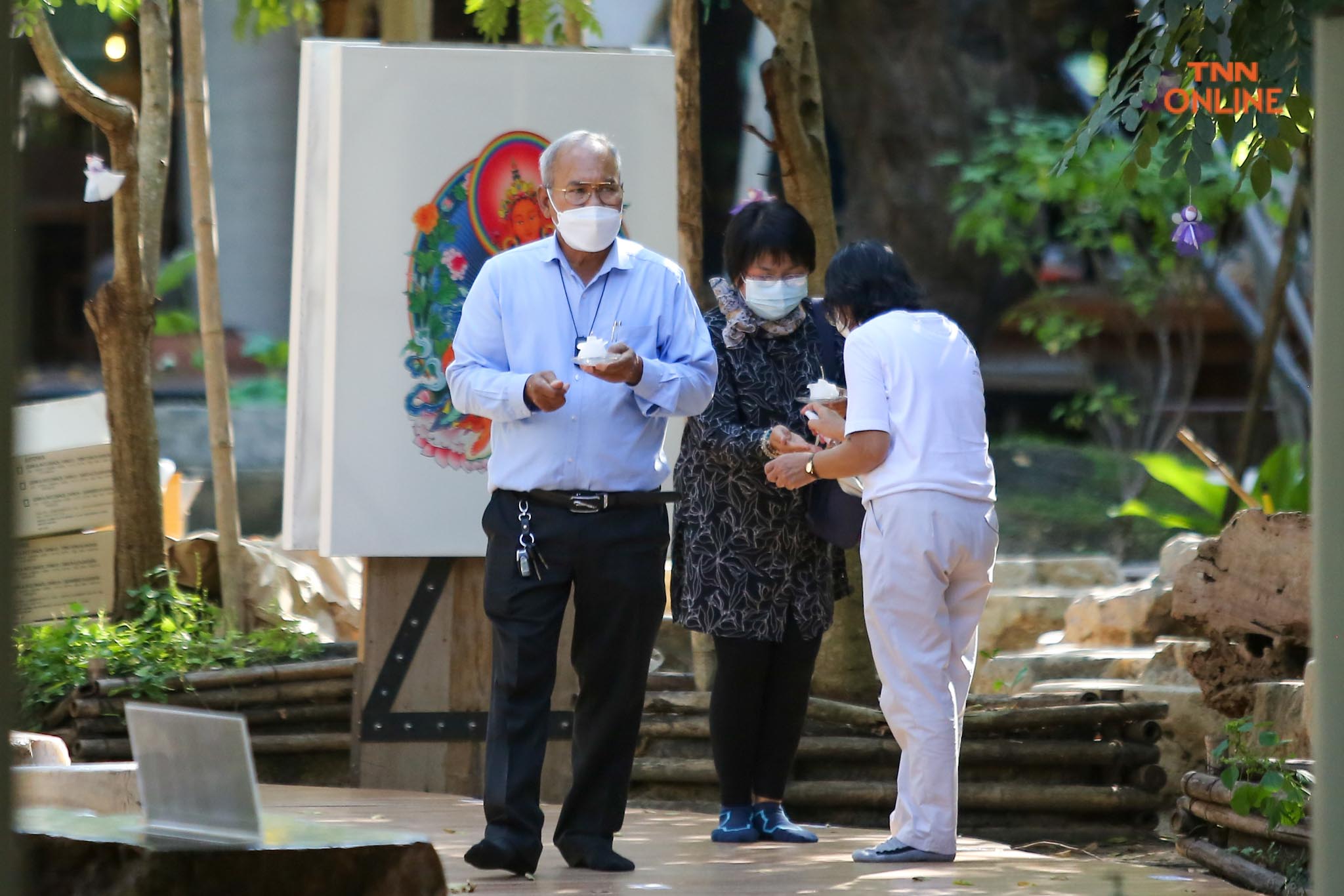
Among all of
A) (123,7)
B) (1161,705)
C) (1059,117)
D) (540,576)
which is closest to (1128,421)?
(1059,117)

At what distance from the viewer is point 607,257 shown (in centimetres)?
450

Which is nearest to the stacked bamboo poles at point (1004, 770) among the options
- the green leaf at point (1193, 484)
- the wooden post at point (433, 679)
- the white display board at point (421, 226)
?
the wooden post at point (433, 679)

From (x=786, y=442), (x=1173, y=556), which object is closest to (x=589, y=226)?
(x=786, y=442)

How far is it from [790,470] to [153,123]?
4079 mm

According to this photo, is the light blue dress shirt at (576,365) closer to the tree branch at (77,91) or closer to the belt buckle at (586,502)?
the belt buckle at (586,502)

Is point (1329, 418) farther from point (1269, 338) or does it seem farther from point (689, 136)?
point (1269, 338)

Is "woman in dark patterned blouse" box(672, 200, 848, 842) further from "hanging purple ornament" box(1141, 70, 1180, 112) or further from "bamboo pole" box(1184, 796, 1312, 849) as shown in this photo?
"bamboo pole" box(1184, 796, 1312, 849)

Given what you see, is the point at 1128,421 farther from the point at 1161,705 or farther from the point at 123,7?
the point at 123,7

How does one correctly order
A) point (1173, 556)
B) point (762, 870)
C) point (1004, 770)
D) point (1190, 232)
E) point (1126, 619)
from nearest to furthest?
point (762, 870) → point (1190, 232) → point (1004, 770) → point (1126, 619) → point (1173, 556)

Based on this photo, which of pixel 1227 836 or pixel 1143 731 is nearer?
pixel 1227 836

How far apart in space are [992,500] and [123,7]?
4012mm

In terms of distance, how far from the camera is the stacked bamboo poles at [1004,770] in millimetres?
5902

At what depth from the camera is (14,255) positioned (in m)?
1.75

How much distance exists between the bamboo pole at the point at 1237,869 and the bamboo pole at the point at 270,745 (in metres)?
2.90
